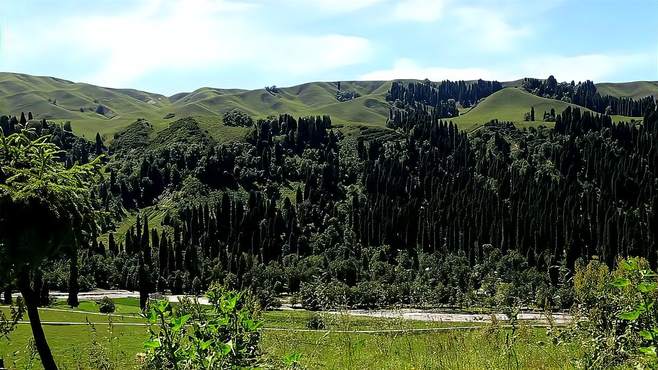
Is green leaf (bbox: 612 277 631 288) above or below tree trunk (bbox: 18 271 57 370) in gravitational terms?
above

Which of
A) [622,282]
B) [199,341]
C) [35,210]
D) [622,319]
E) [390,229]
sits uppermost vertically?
[622,282]

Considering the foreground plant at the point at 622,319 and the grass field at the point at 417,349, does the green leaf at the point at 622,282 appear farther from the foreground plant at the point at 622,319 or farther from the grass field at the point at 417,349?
the grass field at the point at 417,349

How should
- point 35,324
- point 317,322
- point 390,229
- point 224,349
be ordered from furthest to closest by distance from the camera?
point 390,229 → point 35,324 → point 317,322 → point 224,349

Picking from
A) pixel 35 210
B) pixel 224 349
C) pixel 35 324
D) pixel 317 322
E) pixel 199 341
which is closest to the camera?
pixel 224 349

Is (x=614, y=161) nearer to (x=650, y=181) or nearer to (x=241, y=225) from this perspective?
(x=650, y=181)

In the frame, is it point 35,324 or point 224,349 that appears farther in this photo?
point 35,324

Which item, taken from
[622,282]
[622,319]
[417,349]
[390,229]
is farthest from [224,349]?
[390,229]

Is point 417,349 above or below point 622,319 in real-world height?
below

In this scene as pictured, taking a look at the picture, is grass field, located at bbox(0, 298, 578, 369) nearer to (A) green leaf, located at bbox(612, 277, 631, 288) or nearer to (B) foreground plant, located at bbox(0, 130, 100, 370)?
(A) green leaf, located at bbox(612, 277, 631, 288)

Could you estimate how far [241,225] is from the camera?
155500mm

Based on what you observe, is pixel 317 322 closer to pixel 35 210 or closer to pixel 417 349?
pixel 417 349

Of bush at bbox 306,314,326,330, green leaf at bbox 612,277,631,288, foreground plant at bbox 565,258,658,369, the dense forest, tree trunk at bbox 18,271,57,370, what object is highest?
green leaf at bbox 612,277,631,288

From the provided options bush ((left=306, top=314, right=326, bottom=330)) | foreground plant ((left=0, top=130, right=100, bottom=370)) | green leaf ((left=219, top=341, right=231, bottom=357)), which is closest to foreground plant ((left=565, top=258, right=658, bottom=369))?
green leaf ((left=219, top=341, right=231, bottom=357))

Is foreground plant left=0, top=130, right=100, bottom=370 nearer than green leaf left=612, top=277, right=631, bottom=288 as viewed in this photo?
No
